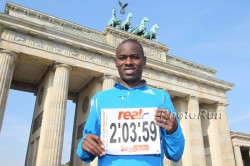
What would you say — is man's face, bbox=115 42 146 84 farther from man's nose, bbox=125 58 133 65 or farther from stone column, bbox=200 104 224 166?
stone column, bbox=200 104 224 166

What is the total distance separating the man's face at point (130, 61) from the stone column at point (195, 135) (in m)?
24.3

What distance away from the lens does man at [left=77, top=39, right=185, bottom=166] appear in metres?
2.40

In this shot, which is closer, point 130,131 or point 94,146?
point 94,146

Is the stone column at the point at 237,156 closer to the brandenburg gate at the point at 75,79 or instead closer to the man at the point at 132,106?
the brandenburg gate at the point at 75,79

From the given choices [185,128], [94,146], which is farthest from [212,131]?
[94,146]

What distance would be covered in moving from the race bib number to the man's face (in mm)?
407

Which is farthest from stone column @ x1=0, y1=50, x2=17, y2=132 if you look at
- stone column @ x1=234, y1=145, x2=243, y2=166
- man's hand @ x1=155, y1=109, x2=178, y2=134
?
stone column @ x1=234, y1=145, x2=243, y2=166

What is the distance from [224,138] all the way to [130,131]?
28.2m

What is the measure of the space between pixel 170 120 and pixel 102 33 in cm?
2396

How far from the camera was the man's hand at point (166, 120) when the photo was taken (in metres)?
2.40

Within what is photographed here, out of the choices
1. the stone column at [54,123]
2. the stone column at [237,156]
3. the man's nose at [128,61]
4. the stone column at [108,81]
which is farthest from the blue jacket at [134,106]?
the stone column at [237,156]

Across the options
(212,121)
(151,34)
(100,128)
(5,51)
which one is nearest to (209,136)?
(212,121)

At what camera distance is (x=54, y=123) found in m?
18.8

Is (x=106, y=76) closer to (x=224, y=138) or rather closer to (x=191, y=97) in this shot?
(x=191, y=97)
